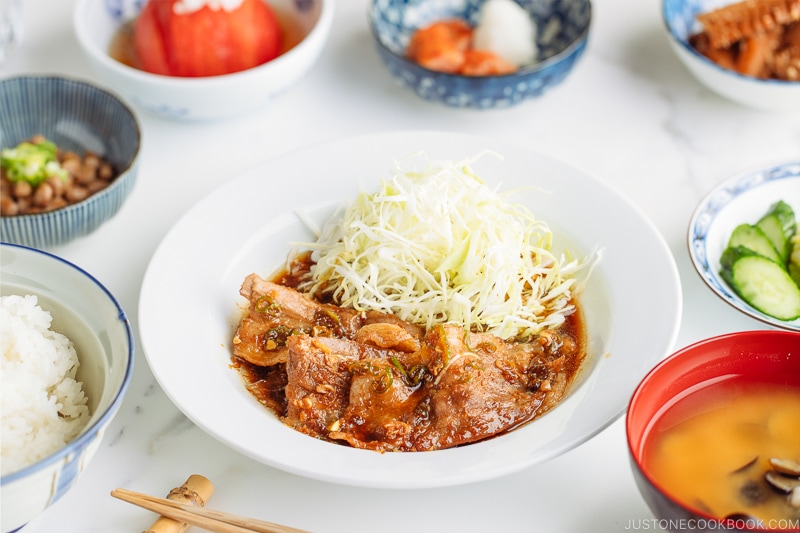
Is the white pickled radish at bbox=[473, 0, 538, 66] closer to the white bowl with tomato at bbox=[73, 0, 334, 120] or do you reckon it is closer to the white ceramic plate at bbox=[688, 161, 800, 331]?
the white bowl with tomato at bbox=[73, 0, 334, 120]

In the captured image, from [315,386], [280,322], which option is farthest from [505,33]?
[315,386]

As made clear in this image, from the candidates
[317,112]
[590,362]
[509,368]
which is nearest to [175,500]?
[509,368]

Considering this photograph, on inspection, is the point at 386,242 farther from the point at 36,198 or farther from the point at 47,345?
the point at 36,198

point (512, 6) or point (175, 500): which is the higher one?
point (512, 6)

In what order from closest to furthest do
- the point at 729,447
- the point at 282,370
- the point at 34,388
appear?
1. the point at 729,447
2. the point at 34,388
3. the point at 282,370

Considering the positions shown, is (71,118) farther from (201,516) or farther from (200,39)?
(201,516)

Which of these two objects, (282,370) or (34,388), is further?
(282,370)

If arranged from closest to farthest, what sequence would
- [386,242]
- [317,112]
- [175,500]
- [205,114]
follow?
[175,500] < [386,242] < [205,114] < [317,112]
